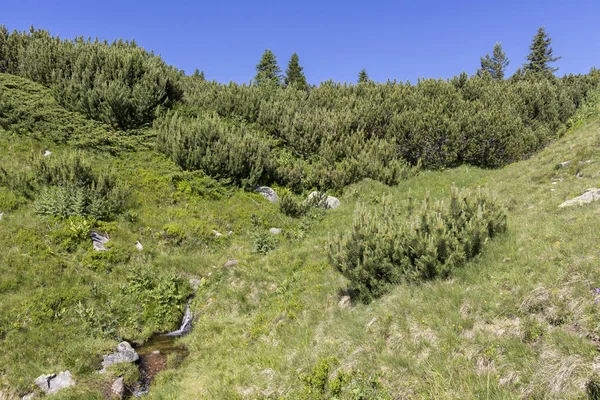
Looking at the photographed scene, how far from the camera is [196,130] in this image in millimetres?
17094

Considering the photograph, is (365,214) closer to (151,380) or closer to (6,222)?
(151,380)

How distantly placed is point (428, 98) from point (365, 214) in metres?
17.7

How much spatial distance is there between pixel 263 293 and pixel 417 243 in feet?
17.1

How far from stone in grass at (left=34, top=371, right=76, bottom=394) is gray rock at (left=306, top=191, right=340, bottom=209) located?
11320mm

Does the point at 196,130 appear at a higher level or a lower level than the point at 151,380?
higher

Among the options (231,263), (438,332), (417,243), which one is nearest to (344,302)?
(417,243)

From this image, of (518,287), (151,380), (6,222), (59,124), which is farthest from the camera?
(59,124)

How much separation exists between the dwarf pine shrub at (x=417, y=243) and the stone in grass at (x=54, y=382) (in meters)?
6.32

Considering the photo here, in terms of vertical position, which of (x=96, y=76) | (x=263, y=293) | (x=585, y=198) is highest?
(x=96, y=76)

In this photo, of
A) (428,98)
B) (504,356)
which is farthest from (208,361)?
(428,98)

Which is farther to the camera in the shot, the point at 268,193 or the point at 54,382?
the point at 268,193

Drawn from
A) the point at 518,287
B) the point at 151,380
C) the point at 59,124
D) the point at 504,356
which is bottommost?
the point at 151,380

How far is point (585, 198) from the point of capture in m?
8.49

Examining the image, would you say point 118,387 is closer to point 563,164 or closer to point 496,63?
point 563,164
